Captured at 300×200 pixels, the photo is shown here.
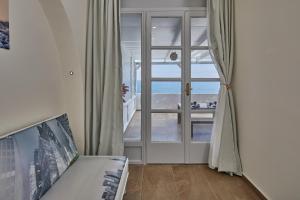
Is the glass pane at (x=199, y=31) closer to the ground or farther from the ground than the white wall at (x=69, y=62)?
→ farther from the ground

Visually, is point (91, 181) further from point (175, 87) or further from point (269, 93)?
point (175, 87)

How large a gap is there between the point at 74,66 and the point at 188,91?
1643mm

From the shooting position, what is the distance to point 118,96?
10.1 ft

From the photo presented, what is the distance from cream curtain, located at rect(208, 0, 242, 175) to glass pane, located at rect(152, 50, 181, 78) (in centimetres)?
53

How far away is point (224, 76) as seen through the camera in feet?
11.0

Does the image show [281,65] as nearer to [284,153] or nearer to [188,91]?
[284,153]

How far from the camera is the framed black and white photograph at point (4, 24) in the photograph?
1706 mm

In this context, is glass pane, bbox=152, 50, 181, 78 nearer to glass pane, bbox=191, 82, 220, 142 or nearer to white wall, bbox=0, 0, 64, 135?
glass pane, bbox=191, 82, 220, 142

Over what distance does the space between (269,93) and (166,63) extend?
1.58 meters

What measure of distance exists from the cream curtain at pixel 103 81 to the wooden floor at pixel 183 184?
50cm

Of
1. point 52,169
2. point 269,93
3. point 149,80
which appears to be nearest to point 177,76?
point 149,80

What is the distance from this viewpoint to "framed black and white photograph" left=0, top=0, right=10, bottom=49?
Answer: 1.71m

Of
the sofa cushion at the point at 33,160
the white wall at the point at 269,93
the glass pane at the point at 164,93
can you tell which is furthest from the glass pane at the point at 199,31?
the sofa cushion at the point at 33,160

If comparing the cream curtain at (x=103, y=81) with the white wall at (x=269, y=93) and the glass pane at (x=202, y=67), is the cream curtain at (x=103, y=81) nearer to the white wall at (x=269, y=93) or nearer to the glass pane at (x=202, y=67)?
the glass pane at (x=202, y=67)
